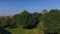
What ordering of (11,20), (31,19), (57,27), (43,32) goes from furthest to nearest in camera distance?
1. (11,20)
2. (31,19)
3. (43,32)
4. (57,27)

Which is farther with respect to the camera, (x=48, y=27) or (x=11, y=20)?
(x=11, y=20)

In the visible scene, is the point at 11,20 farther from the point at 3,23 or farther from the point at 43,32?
the point at 43,32

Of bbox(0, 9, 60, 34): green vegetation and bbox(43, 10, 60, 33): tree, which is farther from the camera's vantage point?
bbox(0, 9, 60, 34): green vegetation

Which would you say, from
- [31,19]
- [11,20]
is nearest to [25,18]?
[31,19]

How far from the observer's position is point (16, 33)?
1025 inches

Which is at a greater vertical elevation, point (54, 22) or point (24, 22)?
point (54, 22)

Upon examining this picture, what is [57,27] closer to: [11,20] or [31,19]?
[31,19]

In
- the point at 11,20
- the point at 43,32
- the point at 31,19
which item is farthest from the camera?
the point at 11,20

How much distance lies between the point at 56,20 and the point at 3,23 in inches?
657

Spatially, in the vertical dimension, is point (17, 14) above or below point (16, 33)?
above

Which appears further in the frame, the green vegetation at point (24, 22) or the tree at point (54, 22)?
the green vegetation at point (24, 22)

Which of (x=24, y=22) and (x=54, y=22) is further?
(x=24, y=22)

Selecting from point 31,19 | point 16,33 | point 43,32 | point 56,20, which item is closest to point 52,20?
point 56,20

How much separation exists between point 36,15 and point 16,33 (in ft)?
36.5
